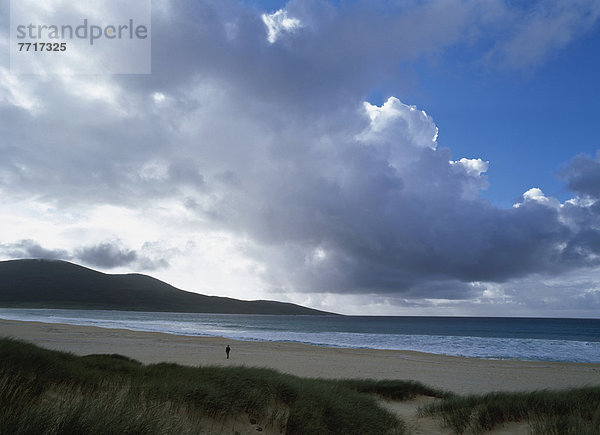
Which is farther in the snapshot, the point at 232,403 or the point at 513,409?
the point at 513,409

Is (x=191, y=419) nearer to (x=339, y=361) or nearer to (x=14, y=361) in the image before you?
(x=14, y=361)

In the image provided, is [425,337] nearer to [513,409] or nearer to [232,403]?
[513,409]

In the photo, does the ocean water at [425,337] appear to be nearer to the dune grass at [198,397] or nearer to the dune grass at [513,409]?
the dune grass at [513,409]

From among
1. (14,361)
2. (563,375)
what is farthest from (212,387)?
(563,375)

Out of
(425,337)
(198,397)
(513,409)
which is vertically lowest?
(425,337)

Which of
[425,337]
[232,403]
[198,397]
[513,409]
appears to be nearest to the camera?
[198,397]

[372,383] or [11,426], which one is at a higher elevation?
[11,426]

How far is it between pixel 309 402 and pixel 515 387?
17.3 meters

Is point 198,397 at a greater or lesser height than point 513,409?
greater

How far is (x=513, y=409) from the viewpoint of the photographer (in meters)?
8.79

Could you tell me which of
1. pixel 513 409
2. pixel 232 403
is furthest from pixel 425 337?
pixel 232 403

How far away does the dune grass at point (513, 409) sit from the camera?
8.20 m

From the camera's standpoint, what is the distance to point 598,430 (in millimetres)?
6199

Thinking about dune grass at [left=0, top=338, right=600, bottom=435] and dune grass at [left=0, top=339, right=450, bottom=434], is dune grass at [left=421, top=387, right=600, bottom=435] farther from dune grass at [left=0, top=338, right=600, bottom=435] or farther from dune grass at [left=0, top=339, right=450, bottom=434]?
dune grass at [left=0, top=339, right=450, bottom=434]
